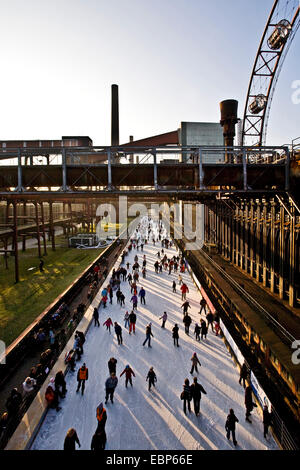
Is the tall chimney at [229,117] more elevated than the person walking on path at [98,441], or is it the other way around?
the tall chimney at [229,117]

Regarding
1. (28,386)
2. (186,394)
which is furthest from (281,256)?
(28,386)

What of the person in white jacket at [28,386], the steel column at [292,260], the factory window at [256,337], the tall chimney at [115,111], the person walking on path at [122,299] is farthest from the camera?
the tall chimney at [115,111]

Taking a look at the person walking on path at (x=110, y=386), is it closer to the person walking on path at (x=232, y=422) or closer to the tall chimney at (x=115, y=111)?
the person walking on path at (x=232, y=422)

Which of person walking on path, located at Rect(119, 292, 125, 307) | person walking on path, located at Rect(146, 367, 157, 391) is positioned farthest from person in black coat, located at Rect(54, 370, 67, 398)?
person walking on path, located at Rect(119, 292, 125, 307)

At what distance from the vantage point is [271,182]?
1162cm

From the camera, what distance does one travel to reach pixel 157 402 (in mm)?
8523

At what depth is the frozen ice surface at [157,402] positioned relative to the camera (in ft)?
23.2

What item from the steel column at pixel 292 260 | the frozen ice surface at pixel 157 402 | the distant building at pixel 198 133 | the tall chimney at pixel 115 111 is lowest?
the frozen ice surface at pixel 157 402

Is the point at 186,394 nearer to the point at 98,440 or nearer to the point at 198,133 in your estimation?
the point at 98,440

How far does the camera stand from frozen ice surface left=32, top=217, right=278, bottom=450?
278 inches

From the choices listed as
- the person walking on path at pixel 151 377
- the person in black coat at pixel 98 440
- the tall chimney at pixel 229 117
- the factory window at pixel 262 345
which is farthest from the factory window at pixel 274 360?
the tall chimney at pixel 229 117

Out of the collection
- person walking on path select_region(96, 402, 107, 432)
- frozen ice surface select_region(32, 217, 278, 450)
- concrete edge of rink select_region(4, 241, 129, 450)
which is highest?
person walking on path select_region(96, 402, 107, 432)

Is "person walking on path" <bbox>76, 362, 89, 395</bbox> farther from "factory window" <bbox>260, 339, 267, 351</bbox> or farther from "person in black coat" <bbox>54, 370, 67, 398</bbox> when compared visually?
"factory window" <bbox>260, 339, 267, 351</bbox>
